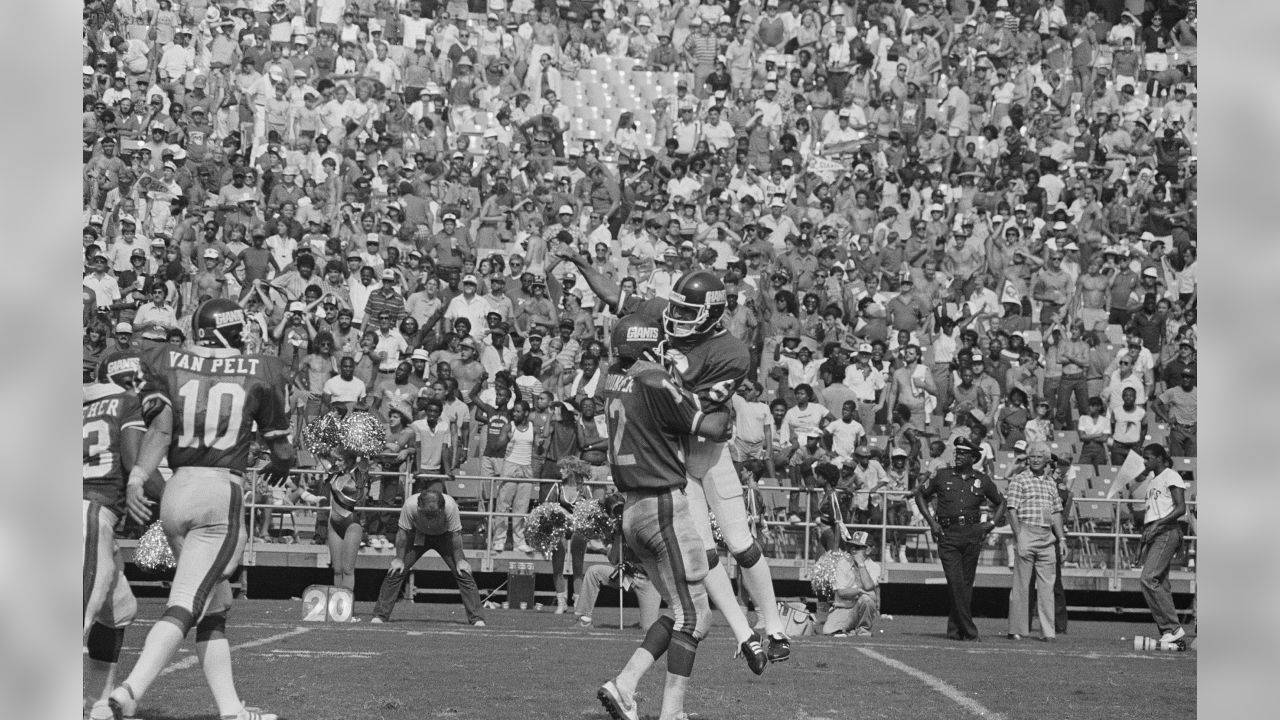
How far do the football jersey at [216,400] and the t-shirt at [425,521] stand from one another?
7.28m

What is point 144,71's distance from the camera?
2220 centimetres

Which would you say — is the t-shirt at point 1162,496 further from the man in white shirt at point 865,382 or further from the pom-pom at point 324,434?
the pom-pom at point 324,434

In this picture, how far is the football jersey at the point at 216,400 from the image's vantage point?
6.23 metres

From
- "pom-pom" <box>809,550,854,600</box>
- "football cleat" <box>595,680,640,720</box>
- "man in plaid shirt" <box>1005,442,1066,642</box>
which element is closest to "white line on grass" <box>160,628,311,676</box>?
"football cleat" <box>595,680,640,720</box>

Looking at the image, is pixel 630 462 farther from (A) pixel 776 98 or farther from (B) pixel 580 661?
(A) pixel 776 98

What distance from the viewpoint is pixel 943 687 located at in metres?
9.13

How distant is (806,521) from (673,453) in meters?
9.68

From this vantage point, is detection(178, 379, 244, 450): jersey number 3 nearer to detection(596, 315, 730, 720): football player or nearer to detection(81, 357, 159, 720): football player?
detection(81, 357, 159, 720): football player

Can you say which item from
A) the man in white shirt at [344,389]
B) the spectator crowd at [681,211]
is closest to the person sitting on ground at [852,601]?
the spectator crowd at [681,211]

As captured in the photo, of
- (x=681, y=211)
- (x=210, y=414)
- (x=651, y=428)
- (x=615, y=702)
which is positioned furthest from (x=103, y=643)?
(x=681, y=211)

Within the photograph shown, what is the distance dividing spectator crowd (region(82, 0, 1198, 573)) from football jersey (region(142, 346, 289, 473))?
7645 mm

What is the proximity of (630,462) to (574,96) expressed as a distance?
18346 mm

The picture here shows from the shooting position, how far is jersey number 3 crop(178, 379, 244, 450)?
20.4 ft
